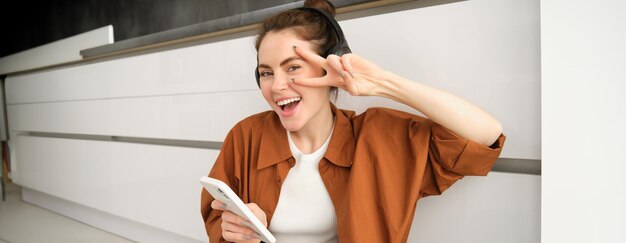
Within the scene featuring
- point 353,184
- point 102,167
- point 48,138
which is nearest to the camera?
point 353,184

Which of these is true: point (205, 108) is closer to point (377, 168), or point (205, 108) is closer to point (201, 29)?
point (201, 29)

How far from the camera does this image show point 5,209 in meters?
2.80

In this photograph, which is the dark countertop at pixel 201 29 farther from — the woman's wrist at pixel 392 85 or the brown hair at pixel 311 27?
the woman's wrist at pixel 392 85

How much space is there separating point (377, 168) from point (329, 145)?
5.0 inches

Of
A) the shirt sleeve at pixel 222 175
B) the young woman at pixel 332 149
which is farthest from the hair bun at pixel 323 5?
the shirt sleeve at pixel 222 175

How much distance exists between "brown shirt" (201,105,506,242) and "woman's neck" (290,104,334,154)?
0.03m

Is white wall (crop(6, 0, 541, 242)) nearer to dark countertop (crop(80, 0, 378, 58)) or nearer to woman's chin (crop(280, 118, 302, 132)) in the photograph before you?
dark countertop (crop(80, 0, 378, 58))

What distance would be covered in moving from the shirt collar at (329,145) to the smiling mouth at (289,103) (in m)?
0.09

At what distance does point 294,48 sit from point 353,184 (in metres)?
0.32

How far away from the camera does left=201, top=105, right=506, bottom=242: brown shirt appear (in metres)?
0.76

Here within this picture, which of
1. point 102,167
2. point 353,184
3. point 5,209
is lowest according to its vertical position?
point 5,209
